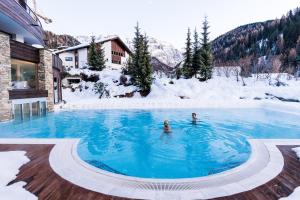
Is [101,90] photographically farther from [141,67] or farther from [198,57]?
[198,57]

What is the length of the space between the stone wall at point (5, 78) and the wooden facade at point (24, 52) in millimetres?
570

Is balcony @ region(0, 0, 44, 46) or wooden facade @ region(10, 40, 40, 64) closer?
balcony @ region(0, 0, 44, 46)

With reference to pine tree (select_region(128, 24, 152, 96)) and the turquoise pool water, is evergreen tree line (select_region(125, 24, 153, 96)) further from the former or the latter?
the turquoise pool water

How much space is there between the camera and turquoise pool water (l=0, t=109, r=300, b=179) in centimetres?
723

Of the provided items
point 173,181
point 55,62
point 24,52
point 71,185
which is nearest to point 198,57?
point 55,62

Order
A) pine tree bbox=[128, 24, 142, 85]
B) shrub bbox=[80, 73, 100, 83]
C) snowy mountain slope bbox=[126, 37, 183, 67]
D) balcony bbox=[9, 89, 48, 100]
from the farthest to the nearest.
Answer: snowy mountain slope bbox=[126, 37, 183, 67] < shrub bbox=[80, 73, 100, 83] < pine tree bbox=[128, 24, 142, 85] < balcony bbox=[9, 89, 48, 100]

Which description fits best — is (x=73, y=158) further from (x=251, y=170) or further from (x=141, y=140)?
(x=141, y=140)

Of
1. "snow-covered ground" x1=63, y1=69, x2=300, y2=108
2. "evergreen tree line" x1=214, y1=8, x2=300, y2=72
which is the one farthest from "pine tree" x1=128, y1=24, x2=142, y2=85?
"evergreen tree line" x1=214, y1=8, x2=300, y2=72

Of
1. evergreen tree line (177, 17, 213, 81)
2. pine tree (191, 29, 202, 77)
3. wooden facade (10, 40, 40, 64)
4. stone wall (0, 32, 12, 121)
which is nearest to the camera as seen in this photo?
stone wall (0, 32, 12, 121)

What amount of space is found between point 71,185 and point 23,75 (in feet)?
38.8

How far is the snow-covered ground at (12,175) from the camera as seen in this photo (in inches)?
145

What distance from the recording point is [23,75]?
1355cm

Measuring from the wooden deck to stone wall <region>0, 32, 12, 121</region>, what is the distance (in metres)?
7.57

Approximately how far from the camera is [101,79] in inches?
1105
